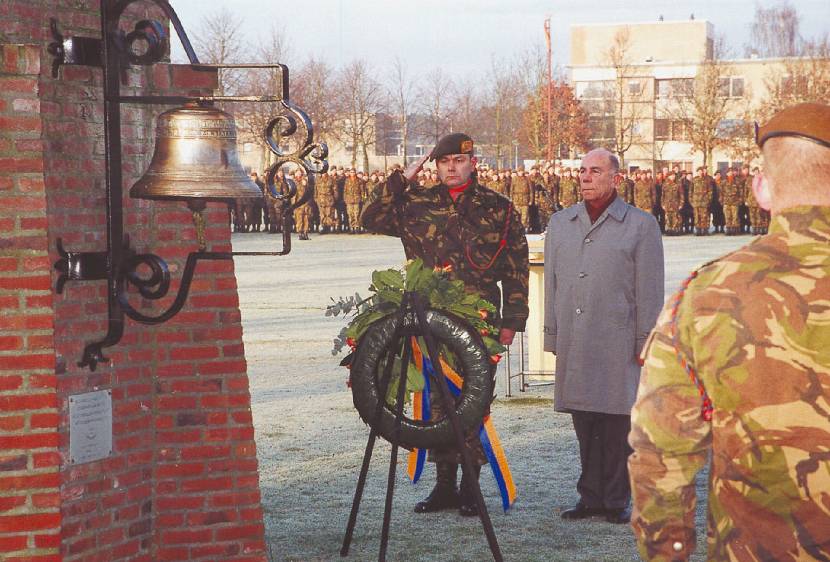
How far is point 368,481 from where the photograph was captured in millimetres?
8102

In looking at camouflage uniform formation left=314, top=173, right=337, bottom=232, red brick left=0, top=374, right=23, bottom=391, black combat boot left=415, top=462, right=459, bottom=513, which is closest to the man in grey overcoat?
black combat boot left=415, top=462, right=459, bottom=513

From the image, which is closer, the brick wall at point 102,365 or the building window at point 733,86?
the brick wall at point 102,365

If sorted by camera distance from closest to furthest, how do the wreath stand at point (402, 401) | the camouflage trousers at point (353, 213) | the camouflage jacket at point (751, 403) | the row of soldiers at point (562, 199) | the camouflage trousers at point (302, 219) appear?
1. the camouflage jacket at point (751, 403)
2. the wreath stand at point (402, 401)
3. the camouflage trousers at point (302, 219)
4. the row of soldiers at point (562, 199)
5. the camouflage trousers at point (353, 213)

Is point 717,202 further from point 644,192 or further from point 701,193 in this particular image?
point 644,192

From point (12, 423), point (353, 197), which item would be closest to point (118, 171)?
point (12, 423)

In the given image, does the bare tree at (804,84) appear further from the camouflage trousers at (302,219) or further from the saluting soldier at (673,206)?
the camouflage trousers at (302,219)

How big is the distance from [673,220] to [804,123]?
37119 mm

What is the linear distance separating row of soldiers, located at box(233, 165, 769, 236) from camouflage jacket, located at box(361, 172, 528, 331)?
30.2 m

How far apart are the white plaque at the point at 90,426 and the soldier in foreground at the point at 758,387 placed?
2821 millimetres

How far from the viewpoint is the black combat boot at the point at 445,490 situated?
24.2 ft

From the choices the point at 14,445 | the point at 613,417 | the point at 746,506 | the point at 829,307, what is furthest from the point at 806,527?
the point at 613,417

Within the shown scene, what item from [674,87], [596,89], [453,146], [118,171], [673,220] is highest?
[596,89]

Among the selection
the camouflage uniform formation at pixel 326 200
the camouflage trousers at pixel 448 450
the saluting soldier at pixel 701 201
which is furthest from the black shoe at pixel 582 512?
the camouflage uniform formation at pixel 326 200

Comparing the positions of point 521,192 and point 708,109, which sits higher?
point 708,109
